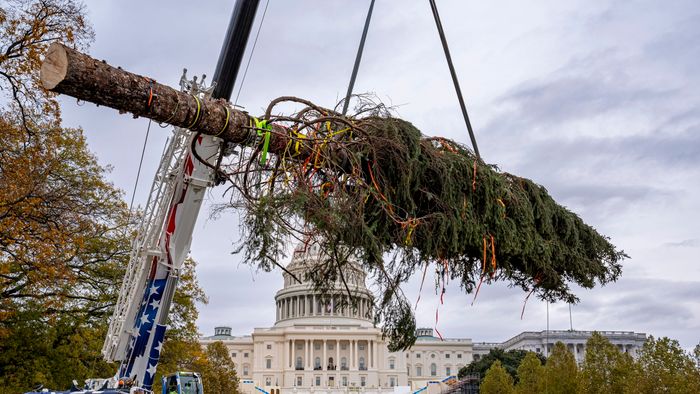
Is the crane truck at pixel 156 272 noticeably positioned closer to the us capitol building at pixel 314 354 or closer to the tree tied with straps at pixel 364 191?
the tree tied with straps at pixel 364 191

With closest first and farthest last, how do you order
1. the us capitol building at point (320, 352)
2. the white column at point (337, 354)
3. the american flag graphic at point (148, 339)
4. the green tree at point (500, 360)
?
the american flag graphic at point (148, 339) < the green tree at point (500, 360) < the us capitol building at point (320, 352) < the white column at point (337, 354)

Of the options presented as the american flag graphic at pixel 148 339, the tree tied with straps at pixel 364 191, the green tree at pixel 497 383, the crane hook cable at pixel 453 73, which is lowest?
the green tree at pixel 497 383

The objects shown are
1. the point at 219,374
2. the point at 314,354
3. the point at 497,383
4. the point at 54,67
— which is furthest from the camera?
the point at 314,354

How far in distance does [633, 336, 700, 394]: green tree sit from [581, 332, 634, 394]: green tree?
3.79 ft

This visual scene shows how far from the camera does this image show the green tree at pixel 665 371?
→ 22.5 metres

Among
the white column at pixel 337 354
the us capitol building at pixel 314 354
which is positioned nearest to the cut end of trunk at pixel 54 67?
the us capitol building at pixel 314 354

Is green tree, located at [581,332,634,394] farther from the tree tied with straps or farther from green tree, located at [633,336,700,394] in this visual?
the tree tied with straps

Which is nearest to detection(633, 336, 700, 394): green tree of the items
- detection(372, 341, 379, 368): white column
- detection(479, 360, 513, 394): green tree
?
detection(479, 360, 513, 394): green tree

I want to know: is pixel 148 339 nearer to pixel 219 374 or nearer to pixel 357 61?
pixel 357 61

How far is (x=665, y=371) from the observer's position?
2375cm

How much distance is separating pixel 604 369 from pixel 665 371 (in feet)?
17.2

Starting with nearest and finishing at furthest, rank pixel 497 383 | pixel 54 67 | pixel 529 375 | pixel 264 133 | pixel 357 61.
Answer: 1. pixel 54 67
2. pixel 264 133
3. pixel 357 61
4. pixel 529 375
5. pixel 497 383

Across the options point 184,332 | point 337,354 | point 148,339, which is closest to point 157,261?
point 148,339

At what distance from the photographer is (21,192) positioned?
14.9 meters
